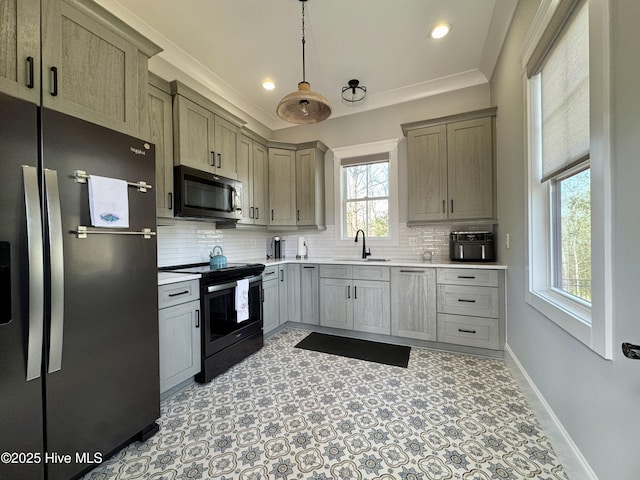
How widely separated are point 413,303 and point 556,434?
5.16 feet

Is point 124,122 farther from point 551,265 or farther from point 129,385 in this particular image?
point 551,265

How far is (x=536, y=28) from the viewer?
5.58 ft

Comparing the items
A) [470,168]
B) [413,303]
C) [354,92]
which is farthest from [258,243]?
[470,168]

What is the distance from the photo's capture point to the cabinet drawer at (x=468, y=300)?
268 cm

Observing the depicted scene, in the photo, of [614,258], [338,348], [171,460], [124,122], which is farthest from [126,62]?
[338,348]

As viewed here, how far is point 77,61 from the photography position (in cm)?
147

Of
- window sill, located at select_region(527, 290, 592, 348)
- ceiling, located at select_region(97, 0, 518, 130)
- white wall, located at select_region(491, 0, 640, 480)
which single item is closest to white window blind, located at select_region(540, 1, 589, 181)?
white wall, located at select_region(491, 0, 640, 480)

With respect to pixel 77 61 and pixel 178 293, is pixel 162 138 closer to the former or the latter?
pixel 77 61

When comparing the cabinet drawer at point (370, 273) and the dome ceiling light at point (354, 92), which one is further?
the dome ceiling light at point (354, 92)

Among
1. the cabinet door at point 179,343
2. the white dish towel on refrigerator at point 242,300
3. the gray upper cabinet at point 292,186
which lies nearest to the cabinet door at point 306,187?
the gray upper cabinet at point 292,186

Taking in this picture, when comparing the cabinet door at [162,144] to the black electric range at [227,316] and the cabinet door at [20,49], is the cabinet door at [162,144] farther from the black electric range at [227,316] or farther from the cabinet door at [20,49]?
the cabinet door at [20,49]

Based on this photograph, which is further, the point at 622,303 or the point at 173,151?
the point at 173,151

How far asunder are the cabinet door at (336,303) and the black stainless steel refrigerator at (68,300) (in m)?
2.09

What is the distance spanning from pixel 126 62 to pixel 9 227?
1.24 m
